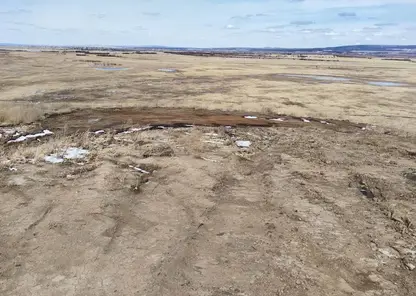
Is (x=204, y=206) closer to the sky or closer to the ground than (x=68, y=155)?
closer to the ground

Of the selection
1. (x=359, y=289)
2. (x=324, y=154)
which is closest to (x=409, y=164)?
(x=324, y=154)

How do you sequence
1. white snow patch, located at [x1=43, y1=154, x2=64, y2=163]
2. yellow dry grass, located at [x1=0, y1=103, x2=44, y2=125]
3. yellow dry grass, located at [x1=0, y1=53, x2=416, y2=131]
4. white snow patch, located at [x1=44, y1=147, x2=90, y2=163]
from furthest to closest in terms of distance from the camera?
yellow dry grass, located at [x1=0, y1=53, x2=416, y2=131] → yellow dry grass, located at [x1=0, y1=103, x2=44, y2=125] → white snow patch, located at [x1=44, y1=147, x2=90, y2=163] → white snow patch, located at [x1=43, y1=154, x2=64, y2=163]

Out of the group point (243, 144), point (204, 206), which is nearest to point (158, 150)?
point (243, 144)

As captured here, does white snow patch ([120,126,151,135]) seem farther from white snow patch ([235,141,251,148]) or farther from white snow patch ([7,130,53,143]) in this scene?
white snow patch ([235,141,251,148])

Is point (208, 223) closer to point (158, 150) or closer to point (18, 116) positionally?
point (158, 150)

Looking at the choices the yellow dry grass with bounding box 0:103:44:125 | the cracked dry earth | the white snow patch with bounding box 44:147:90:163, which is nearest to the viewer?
the cracked dry earth

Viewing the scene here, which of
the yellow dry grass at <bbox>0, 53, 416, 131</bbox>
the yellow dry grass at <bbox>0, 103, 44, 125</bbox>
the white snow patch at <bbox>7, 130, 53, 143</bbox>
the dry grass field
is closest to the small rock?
the dry grass field

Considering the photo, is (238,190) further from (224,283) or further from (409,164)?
(409,164)
